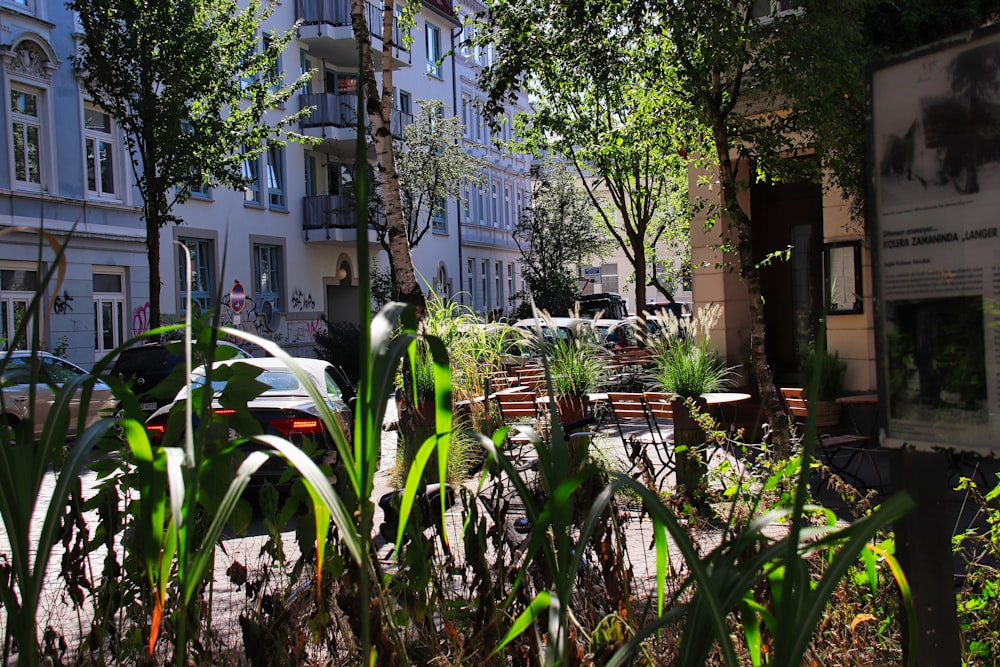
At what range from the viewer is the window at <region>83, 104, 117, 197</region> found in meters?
24.1

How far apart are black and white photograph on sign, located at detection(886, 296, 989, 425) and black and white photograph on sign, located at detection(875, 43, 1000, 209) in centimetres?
25

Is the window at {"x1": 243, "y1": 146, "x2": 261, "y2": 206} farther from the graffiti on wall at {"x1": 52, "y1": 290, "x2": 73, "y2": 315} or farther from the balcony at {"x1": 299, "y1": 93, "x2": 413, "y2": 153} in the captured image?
the graffiti on wall at {"x1": 52, "y1": 290, "x2": 73, "y2": 315}

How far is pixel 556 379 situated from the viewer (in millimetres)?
11344

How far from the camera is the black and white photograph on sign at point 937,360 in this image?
221cm

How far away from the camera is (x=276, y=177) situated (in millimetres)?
32438

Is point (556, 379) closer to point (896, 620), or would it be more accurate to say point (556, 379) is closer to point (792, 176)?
point (792, 176)

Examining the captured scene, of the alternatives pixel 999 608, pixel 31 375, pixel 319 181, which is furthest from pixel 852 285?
pixel 319 181

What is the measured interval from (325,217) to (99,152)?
9911mm

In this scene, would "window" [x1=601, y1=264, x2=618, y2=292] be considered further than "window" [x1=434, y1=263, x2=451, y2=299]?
A: Yes

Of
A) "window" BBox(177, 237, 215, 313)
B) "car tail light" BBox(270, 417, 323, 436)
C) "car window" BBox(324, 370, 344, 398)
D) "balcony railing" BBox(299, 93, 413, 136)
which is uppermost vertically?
"balcony railing" BBox(299, 93, 413, 136)

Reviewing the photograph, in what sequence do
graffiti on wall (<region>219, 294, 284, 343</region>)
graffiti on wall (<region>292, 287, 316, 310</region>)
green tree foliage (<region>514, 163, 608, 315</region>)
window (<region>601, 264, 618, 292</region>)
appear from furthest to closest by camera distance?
1. window (<region>601, 264, 618, 292</region>)
2. green tree foliage (<region>514, 163, 608, 315</region>)
3. graffiti on wall (<region>292, 287, 316, 310</region>)
4. graffiti on wall (<region>219, 294, 284, 343</region>)

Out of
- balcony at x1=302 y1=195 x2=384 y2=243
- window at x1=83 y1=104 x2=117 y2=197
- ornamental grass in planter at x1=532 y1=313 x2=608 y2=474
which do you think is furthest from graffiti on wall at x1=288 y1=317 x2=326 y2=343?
ornamental grass in planter at x1=532 y1=313 x2=608 y2=474

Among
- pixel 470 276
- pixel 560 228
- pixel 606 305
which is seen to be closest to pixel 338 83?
pixel 560 228

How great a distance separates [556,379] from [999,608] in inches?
333
